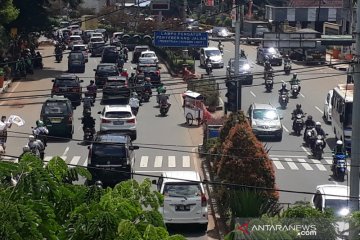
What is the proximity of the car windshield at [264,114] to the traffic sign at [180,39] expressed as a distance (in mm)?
6328

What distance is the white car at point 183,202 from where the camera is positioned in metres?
21.4

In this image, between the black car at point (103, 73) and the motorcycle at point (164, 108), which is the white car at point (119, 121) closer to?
the motorcycle at point (164, 108)

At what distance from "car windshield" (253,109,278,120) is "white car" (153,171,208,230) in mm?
15991

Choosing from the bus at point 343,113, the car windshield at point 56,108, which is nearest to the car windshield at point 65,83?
the car windshield at point 56,108

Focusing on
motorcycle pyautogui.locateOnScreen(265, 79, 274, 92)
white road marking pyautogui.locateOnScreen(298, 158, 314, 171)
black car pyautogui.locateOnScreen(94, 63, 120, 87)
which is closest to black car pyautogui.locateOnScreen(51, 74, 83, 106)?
black car pyautogui.locateOnScreen(94, 63, 120, 87)

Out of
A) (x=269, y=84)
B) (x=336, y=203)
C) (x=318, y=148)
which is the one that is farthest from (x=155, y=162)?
(x=269, y=84)

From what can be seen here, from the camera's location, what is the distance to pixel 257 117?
122 ft

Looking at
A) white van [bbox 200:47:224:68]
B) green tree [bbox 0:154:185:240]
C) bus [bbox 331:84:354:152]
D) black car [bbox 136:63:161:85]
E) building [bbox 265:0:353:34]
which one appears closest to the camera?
green tree [bbox 0:154:185:240]

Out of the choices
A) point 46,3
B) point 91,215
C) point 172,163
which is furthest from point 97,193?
point 46,3

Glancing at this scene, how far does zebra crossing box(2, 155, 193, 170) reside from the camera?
30.7m

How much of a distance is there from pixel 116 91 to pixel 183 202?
2255 cm

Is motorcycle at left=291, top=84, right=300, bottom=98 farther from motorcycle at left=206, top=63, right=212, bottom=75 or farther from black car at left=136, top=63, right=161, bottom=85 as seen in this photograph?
motorcycle at left=206, top=63, right=212, bottom=75

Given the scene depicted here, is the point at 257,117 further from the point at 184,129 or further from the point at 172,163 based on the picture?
the point at 172,163

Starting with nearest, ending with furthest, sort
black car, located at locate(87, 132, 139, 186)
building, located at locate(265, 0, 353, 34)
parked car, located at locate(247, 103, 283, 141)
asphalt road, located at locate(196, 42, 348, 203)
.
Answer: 1. black car, located at locate(87, 132, 139, 186)
2. asphalt road, located at locate(196, 42, 348, 203)
3. parked car, located at locate(247, 103, 283, 141)
4. building, located at locate(265, 0, 353, 34)
